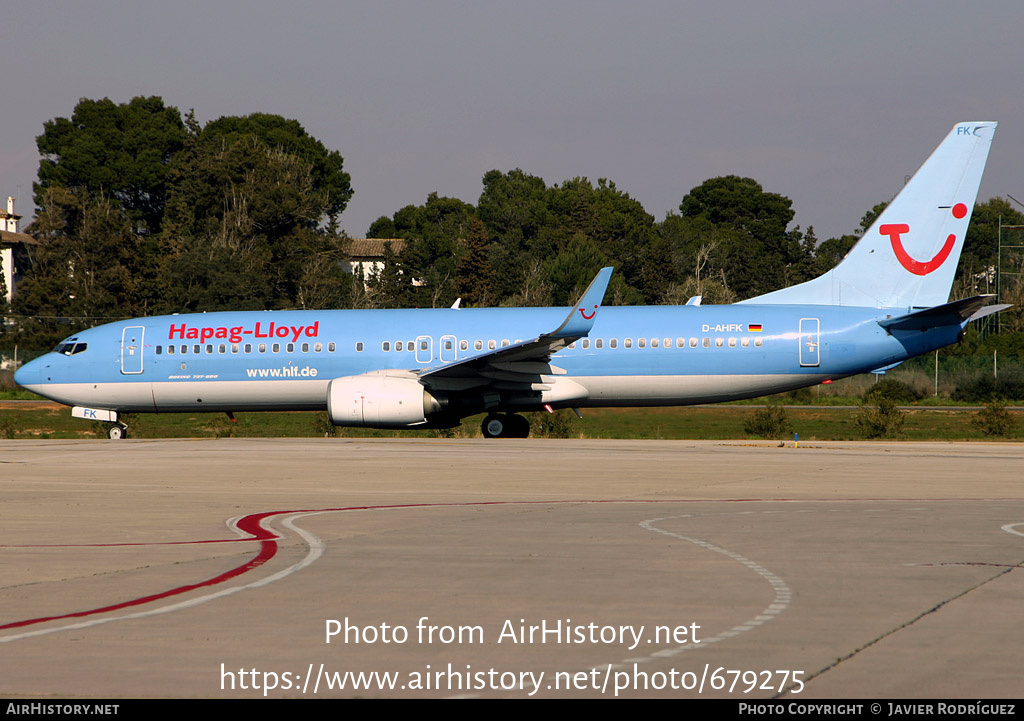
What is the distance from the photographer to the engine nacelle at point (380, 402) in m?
25.1

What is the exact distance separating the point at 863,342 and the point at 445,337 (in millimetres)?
9586

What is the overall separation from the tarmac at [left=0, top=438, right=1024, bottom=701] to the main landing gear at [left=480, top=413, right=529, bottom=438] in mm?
10943

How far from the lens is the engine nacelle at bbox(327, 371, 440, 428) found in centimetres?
2506

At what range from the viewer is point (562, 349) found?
1044 inches

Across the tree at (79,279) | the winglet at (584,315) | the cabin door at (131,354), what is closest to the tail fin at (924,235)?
the winglet at (584,315)

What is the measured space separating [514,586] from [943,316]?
1951cm

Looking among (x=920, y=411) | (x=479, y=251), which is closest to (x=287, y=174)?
(x=479, y=251)

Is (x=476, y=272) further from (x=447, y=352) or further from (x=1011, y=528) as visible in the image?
(x=1011, y=528)

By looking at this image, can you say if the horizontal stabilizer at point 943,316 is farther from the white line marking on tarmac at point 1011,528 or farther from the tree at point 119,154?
the tree at point 119,154

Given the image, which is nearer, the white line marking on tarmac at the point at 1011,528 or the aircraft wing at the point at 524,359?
the white line marking on tarmac at the point at 1011,528

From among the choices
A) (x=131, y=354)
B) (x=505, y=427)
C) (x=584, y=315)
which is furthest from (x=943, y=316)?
(x=131, y=354)

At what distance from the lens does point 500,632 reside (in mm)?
6590

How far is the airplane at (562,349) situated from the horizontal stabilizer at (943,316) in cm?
6

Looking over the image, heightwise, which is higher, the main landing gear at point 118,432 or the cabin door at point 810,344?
the cabin door at point 810,344
